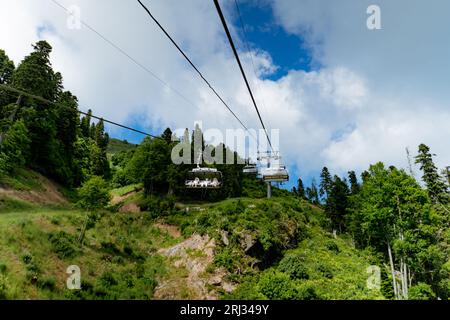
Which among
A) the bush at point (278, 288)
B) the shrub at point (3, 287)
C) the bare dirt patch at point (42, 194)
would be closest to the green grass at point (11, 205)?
the bare dirt patch at point (42, 194)

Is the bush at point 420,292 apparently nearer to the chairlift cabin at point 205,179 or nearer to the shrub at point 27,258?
the chairlift cabin at point 205,179

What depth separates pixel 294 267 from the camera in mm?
27938

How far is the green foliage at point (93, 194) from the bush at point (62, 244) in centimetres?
340

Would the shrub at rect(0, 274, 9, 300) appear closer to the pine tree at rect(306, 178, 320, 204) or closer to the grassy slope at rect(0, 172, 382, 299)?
the grassy slope at rect(0, 172, 382, 299)

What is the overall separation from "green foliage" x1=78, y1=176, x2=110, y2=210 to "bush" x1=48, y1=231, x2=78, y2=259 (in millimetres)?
3403

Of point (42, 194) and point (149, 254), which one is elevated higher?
point (42, 194)

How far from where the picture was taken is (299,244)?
37.7m

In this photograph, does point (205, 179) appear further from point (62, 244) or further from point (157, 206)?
point (62, 244)

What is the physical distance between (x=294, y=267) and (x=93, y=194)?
21468 mm

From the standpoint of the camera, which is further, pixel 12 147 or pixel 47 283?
pixel 12 147

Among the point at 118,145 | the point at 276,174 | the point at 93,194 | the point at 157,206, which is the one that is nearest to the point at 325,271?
the point at 276,174

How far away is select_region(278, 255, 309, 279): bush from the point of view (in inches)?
1070
